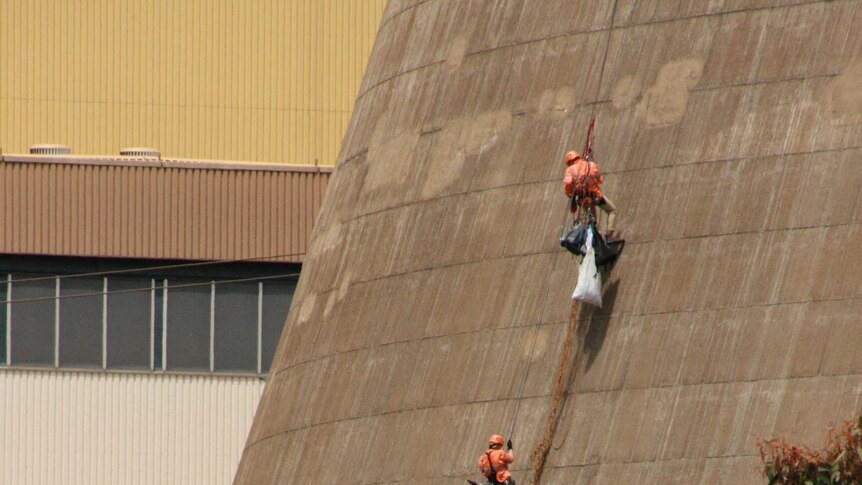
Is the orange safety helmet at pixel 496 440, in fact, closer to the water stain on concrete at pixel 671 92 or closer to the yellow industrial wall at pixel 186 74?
the water stain on concrete at pixel 671 92

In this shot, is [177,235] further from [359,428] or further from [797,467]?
[797,467]

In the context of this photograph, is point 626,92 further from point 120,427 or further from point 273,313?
point 120,427

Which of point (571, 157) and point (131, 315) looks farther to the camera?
point (131, 315)

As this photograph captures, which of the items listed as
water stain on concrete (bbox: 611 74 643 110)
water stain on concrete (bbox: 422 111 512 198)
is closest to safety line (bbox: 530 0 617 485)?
water stain on concrete (bbox: 611 74 643 110)

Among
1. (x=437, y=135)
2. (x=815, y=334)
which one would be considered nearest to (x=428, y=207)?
(x=437, y=135)

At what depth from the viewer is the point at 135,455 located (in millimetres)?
42812

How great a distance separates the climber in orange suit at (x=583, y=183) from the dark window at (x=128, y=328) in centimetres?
2292

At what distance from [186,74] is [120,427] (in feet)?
29.4

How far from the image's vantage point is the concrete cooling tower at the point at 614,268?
20297 mm

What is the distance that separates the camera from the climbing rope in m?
21.6

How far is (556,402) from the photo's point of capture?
2172 centimetres

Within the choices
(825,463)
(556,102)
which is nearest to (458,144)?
(556,102)

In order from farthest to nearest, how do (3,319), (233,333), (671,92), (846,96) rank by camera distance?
(233,333) < (3,319) < (671,92) < (846,96)

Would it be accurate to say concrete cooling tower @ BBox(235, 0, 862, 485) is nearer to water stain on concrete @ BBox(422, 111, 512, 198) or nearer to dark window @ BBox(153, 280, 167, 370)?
water stain on concrete @ BBox(422, 111, 512, 198)
